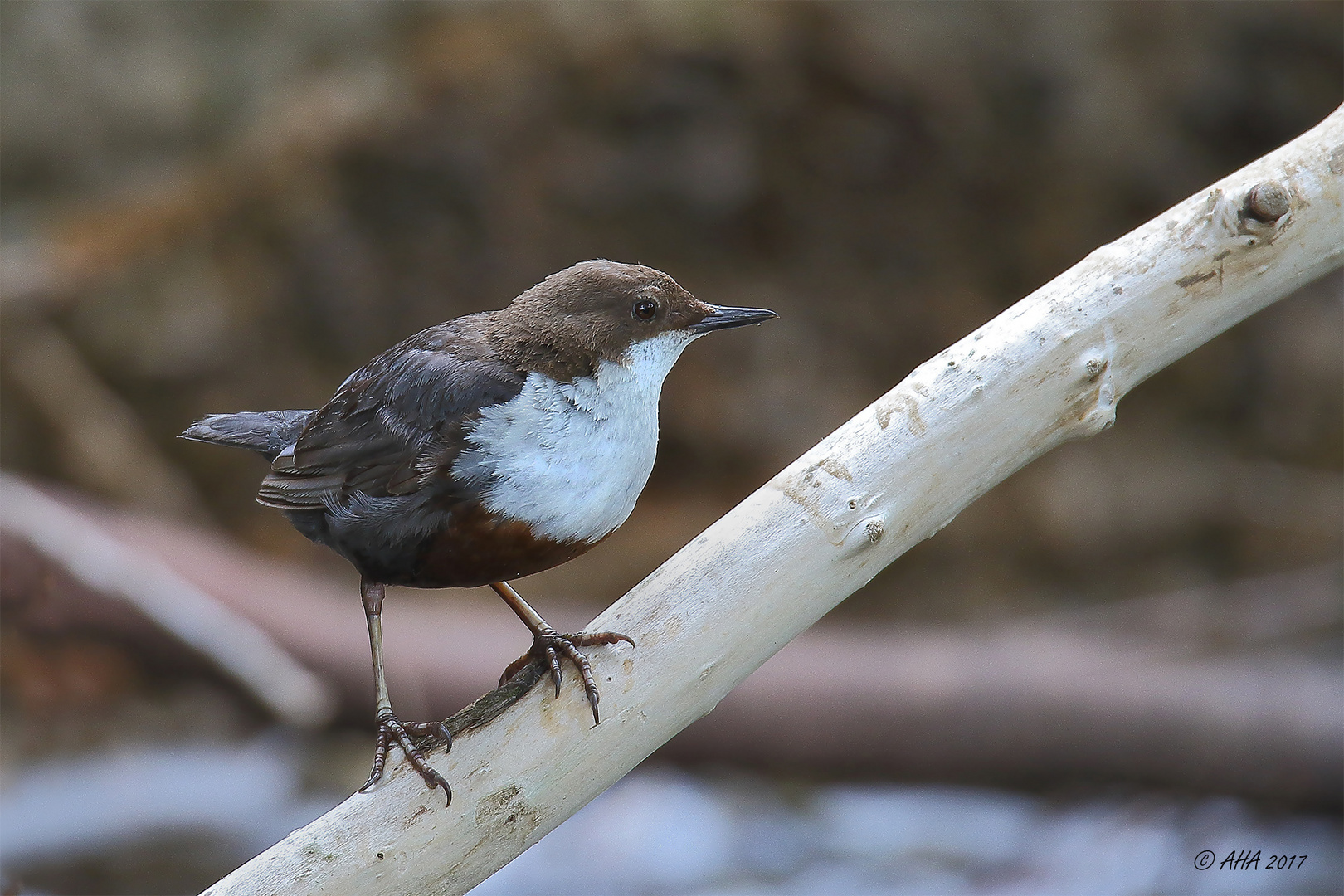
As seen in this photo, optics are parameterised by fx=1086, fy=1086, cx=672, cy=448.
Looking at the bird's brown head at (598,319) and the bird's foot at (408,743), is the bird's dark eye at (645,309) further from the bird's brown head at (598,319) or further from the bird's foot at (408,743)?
the bird's foot at (408,743)

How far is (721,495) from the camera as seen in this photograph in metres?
5.45

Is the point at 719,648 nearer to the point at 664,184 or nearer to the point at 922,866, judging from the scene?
the point at 922,866

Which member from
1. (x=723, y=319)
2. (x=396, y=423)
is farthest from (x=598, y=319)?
(x=396, y=423)

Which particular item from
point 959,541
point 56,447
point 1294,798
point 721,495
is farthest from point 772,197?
point 56,447

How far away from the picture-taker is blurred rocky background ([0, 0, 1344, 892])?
5.05 metres

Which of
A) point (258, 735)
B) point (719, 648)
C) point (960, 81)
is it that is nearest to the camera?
point (719, 648)

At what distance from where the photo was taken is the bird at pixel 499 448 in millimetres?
1979

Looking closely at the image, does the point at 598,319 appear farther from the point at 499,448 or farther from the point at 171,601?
the point at 171,601

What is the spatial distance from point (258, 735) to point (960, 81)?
4.24 meters

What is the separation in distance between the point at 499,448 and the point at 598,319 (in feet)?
1.11

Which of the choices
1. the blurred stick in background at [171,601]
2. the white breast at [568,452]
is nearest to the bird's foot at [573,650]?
the white breast at [568,452]

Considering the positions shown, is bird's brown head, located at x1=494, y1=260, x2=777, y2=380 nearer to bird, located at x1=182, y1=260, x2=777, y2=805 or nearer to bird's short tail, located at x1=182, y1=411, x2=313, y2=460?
bird, located at x1=182, y1=260, x2=777, y2=805

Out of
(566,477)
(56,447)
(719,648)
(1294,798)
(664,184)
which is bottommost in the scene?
(1294,798)

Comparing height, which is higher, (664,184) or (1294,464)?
(664,184)
